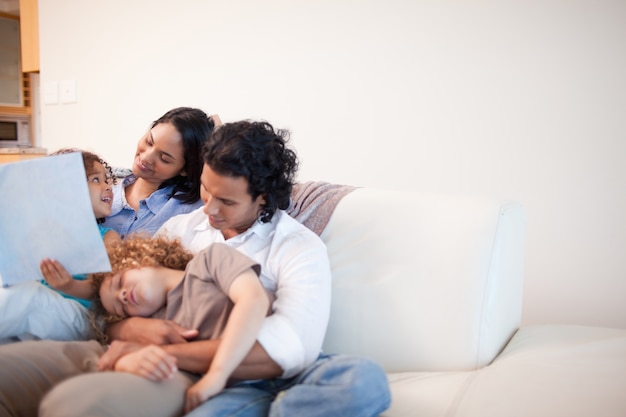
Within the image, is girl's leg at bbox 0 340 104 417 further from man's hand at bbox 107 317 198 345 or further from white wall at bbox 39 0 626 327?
white wall at bbox 39 0 626 327

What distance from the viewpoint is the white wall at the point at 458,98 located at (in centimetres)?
155

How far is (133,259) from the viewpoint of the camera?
3.47 feet

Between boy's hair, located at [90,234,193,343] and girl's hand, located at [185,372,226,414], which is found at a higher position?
boy's hair, located at [90,234,193,343]

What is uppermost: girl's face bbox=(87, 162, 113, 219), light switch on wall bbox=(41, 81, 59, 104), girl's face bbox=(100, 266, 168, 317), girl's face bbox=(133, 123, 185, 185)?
light switch on wall bbox=(41, 81, 59, 104)

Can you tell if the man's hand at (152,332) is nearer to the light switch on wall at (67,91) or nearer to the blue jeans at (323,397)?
the blue jeans at (323,397)

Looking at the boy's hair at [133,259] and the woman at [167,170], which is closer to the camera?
the boy's hair at [133,259]

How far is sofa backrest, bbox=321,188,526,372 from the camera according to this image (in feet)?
3.73

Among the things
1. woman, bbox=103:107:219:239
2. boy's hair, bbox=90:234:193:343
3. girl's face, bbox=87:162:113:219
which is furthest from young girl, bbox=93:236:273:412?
woman, bbox=103:107:219:239

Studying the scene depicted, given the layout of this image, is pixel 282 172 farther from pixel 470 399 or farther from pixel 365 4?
pixel 365 4

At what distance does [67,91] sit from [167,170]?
1.62 metres

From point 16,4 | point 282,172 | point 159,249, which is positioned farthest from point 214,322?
point 16,4

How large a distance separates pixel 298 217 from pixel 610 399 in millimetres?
710

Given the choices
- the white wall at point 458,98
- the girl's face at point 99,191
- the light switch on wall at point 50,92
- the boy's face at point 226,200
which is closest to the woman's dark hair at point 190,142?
the girl's face at point 99,191

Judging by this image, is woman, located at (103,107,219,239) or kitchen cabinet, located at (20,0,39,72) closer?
woman, located at (103,107,219,239)
